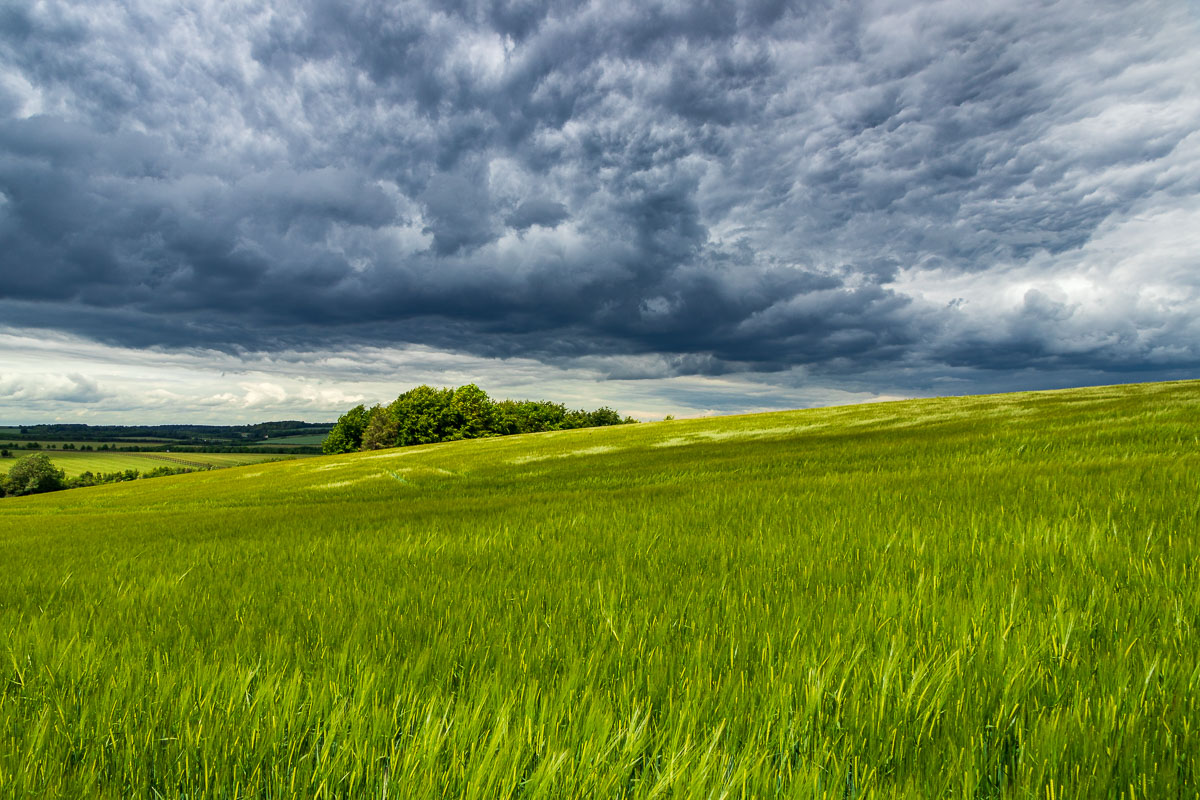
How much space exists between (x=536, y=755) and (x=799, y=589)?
217 centimetres

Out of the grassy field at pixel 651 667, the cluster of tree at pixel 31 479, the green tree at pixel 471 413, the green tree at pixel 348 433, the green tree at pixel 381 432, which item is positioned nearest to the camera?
the grassy field at pixel 651 667

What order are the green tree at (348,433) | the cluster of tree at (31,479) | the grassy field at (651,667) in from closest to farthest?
the grassy field at (651,667)
the cluster of tree at (31,479)
the green tree at (348,433)

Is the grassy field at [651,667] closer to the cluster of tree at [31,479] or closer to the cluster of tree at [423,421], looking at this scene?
the cluster of tree at [423,421]

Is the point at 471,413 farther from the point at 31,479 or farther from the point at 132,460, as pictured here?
the point at 132,460

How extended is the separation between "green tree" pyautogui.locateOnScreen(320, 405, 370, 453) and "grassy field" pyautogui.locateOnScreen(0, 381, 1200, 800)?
12026 centimetres

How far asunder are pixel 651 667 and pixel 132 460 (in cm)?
17489

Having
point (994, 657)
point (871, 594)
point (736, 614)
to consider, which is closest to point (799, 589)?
point (871, 594)

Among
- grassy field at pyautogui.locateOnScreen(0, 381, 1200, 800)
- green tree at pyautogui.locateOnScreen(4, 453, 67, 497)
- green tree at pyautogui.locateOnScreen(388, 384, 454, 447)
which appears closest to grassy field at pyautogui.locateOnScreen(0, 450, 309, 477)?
green tree at pyautogui.locateOnScreen(4, 453, 67, 497)

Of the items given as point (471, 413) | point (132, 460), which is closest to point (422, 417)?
point (471, 413)

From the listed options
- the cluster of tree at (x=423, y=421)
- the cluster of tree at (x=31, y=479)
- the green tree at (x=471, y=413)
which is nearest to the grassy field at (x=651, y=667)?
the cluster of tree at (x=423, y=421)

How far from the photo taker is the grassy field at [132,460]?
118 metres

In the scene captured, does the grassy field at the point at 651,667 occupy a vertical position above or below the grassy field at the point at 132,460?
above

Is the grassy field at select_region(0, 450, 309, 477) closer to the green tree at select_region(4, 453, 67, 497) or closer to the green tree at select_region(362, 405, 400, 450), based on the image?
the green tree at select_region(4, 453, 67, 497)

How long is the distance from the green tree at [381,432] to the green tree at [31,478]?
56301mm
